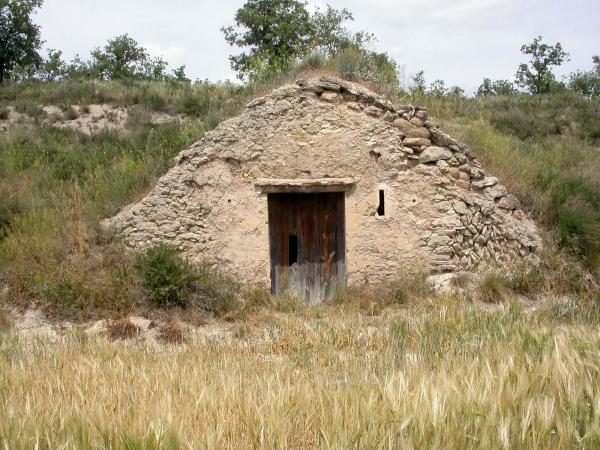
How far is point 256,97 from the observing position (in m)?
10.3

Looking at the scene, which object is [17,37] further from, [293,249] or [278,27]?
[293,249]

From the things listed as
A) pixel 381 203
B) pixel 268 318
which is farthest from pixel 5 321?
pixel 381 203

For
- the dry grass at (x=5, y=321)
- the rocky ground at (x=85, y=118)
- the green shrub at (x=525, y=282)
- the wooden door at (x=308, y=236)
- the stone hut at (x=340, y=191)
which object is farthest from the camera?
the rocky ground at (x=85, y=118)

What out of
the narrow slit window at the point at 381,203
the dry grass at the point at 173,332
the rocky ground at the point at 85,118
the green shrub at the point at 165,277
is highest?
the rocky ground at the point at 85,118

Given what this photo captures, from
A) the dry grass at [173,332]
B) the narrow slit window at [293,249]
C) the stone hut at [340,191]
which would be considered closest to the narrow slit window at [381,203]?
the stone hut at [340,191]

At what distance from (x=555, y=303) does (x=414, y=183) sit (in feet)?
9.47

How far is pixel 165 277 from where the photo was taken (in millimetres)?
8477

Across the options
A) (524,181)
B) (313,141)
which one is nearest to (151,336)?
(313,141)

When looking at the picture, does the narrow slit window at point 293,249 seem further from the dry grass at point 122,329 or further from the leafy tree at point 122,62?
the leafy tree at point 122,62

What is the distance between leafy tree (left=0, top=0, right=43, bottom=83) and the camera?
24641mm

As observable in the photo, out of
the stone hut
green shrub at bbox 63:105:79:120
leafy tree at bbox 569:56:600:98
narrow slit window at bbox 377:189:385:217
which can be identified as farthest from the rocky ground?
leafy tree at bbox 569:56:600:98

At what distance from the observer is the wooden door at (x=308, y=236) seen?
32.3 ft

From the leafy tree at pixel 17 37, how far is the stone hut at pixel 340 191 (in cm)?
1865

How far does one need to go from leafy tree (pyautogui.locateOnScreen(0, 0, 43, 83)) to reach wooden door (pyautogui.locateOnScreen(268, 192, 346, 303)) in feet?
62.6
